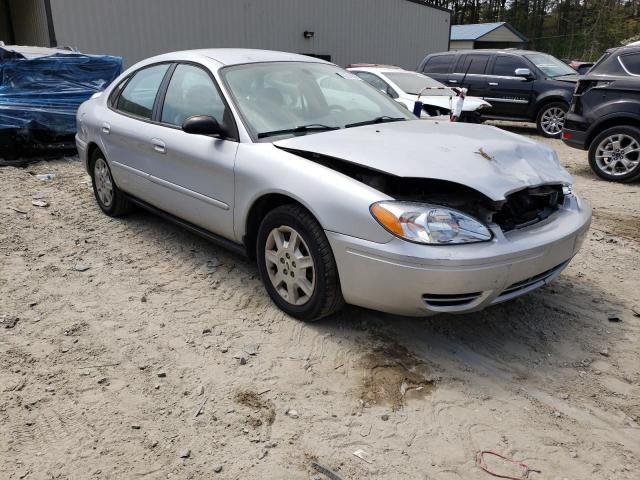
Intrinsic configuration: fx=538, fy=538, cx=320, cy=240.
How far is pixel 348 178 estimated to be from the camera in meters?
2.94

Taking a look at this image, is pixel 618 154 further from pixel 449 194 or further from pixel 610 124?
pixel 449 194

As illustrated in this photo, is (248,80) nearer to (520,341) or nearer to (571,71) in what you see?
(520,341)

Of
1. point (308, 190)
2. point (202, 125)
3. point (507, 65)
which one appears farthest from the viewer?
point (507, 65)

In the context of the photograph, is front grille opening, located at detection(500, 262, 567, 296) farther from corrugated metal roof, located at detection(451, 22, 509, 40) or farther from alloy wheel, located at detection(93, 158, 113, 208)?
corrugated metal roof, located at detection(451, 22, 509, 40)

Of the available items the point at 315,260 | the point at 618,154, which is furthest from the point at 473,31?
the point at 315,260

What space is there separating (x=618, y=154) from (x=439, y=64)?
687cm

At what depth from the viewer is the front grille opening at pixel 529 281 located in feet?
9.55

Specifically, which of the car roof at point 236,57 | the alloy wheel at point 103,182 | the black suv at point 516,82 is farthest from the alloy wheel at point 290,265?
the black suv at point 516,82

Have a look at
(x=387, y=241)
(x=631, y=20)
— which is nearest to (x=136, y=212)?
(x=387, y=241)

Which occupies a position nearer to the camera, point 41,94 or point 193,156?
point 193,156

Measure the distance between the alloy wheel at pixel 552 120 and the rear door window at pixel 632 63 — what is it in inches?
160

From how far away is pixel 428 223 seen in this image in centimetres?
271

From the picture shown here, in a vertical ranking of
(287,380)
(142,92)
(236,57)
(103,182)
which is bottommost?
(287,380)

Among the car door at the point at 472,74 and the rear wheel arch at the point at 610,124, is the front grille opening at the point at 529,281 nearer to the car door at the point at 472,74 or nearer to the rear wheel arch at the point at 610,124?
the rear wheel arch at the point at 610,124
